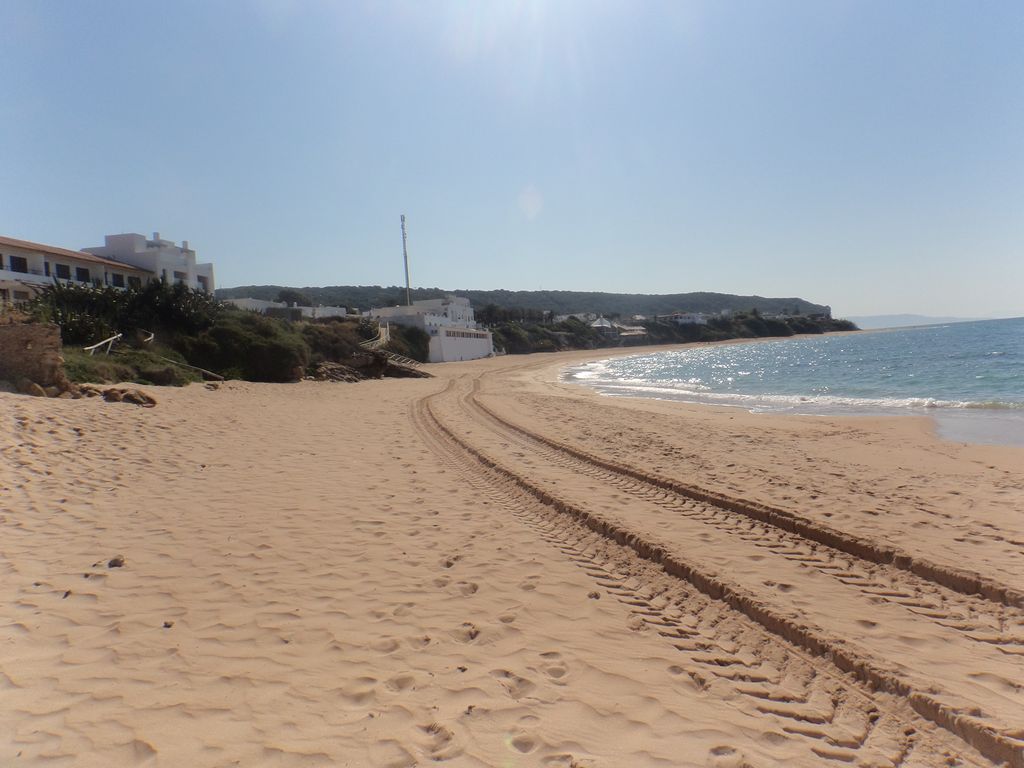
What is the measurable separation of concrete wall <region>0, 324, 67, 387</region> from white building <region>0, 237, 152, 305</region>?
57.4ft

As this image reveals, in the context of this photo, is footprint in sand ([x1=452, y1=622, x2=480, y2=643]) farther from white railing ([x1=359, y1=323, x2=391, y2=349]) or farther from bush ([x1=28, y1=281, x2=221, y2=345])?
white railing ([x1=359, y1=323, x2=391, y2=349])

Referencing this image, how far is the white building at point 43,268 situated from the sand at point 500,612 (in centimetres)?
2673

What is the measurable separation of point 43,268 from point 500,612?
38.7 meters

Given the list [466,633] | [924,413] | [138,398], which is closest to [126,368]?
[138,398]

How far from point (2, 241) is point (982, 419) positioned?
41.6m

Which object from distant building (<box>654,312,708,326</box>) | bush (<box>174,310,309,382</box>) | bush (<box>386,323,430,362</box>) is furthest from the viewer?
distant building (<box>654,312,708,326</box>)

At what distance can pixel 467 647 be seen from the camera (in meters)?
3.65

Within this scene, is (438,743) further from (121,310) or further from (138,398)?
(121,310)

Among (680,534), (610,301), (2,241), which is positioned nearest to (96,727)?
(680,534)

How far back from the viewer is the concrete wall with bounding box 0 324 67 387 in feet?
40.0

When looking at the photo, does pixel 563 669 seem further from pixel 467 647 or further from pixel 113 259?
pixel 113 259

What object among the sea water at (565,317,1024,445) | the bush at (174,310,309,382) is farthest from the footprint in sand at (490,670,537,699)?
the bush at (174,310,309,382)

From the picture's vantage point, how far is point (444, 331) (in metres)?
56.3

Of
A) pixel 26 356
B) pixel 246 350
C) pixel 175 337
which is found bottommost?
pixel 26 356
